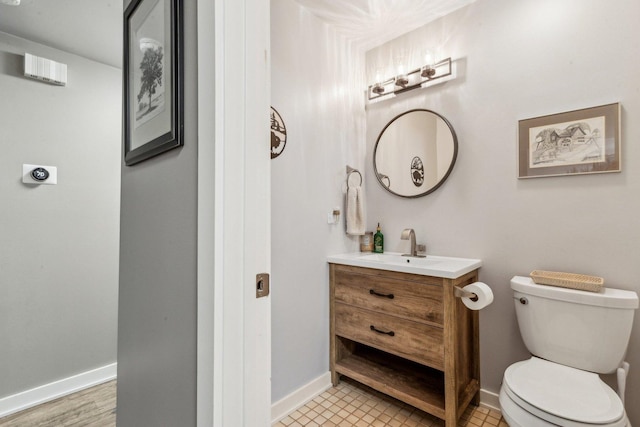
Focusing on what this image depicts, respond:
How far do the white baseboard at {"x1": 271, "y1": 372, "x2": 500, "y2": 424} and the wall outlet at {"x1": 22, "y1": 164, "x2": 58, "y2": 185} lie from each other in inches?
81.1

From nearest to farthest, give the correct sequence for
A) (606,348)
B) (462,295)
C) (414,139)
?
(606,348) < (462,295) < (414,139)

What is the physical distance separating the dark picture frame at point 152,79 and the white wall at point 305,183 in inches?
31.2

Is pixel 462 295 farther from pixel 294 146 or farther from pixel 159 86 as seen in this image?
pixel 159 86

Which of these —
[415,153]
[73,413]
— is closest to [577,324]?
[415,153]

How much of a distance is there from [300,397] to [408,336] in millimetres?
801

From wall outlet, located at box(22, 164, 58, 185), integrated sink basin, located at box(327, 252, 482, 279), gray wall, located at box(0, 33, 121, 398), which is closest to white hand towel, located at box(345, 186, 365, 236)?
integrated sink basin, located at box(327, 252, 482, 279)

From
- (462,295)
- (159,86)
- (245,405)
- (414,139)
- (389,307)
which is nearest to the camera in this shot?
(245,405)

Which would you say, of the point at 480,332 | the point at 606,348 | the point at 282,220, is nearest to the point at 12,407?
the point at 282,220

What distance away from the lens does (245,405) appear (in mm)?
673

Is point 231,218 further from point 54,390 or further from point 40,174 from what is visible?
point 54,390

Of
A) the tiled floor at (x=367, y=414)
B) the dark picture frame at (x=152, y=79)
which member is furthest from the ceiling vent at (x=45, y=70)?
the tiled floor at (x=367, y=414)

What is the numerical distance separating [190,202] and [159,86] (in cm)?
42

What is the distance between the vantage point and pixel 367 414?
1.78m

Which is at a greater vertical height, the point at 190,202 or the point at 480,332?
the point at 190,202
